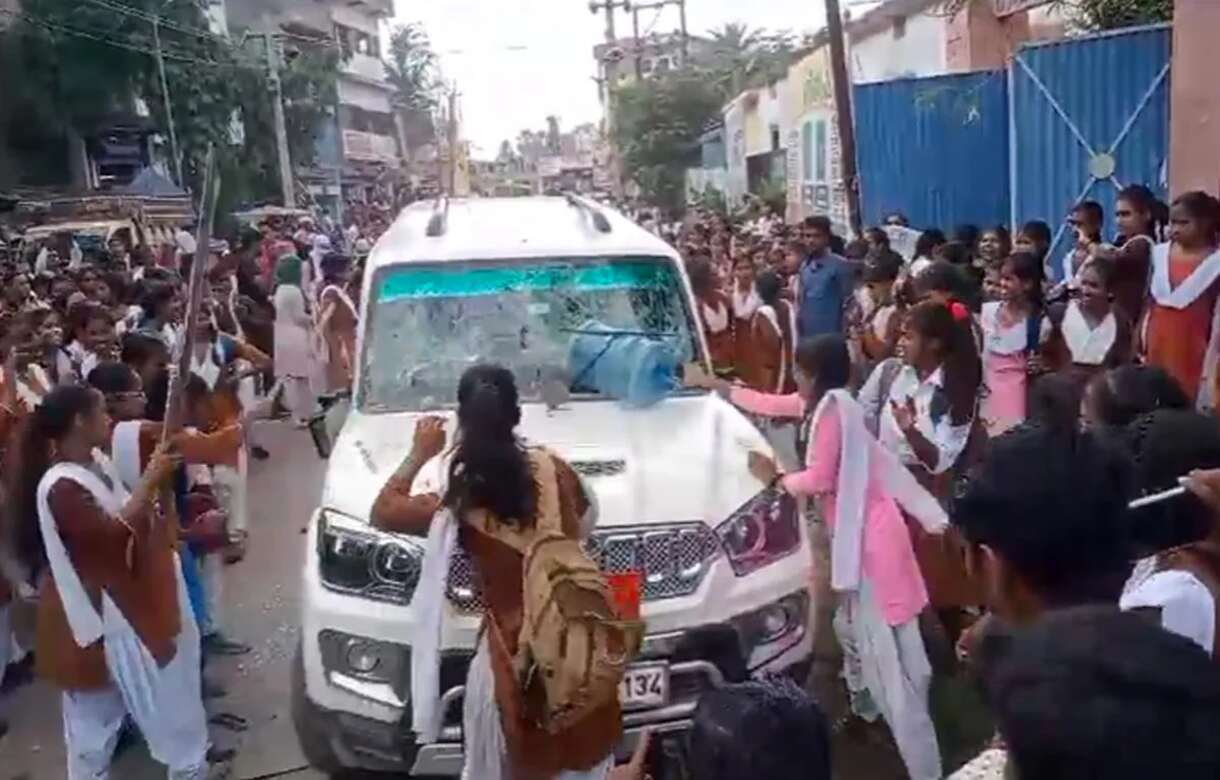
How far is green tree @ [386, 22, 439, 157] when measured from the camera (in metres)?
77.8

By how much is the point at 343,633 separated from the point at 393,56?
77000 mm

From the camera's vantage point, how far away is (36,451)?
4434mm

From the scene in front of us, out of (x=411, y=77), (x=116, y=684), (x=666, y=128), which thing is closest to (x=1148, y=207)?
(x=116, y=684)

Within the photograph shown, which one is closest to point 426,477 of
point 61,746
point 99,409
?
point 99,409

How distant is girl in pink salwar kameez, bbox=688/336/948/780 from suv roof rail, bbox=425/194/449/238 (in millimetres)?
2171

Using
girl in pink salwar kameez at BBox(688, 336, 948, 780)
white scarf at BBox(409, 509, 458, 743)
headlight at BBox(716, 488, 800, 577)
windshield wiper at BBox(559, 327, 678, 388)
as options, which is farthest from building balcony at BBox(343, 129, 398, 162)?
white scarf at BBox(409, 509, 458, 743)

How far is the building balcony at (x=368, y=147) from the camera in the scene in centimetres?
6025

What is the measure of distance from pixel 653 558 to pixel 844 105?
1125 cm

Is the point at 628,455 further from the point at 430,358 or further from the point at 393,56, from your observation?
the point at 393,56

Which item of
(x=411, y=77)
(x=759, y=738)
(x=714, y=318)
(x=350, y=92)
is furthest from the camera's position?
(x=411, y=77)

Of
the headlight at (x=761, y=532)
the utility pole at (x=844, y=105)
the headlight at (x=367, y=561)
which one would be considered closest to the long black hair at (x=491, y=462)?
the headlight at (x=367, y=561)

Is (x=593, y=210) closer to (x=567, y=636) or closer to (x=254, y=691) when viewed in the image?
(x=254, y=691)

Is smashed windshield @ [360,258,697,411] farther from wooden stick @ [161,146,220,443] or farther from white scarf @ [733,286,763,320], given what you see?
white scarf @ [733,286,763,320]

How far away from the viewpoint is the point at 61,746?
19.1 feet
